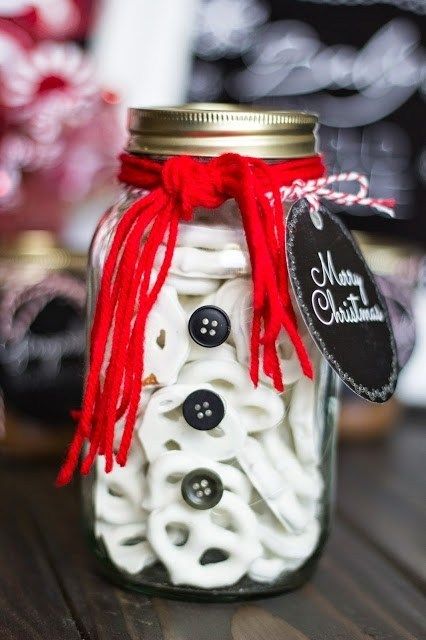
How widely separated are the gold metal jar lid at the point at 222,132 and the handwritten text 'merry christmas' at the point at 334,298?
8 centimetres

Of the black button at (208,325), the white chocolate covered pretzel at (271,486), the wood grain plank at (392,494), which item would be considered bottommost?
the wood grain plank at (392,494)

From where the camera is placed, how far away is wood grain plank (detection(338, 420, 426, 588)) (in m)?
0.80

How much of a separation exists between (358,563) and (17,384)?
38 cm

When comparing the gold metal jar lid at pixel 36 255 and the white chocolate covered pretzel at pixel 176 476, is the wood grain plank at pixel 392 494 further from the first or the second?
the gold metal jar lid at pixel 36 255

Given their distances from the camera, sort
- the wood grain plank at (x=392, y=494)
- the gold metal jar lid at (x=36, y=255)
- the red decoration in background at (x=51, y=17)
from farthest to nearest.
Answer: the red decoration in background at (x=51, y=17) < the gold metal jar lid at (x=36, y=255) < the wood grain plank at (x=392, y=494)

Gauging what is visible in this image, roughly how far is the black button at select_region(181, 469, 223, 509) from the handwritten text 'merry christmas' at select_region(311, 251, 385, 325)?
133 millimetres

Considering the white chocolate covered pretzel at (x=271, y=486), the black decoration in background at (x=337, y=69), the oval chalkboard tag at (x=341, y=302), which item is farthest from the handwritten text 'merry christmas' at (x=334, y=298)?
the black decoration in background at (x=337, y=69)

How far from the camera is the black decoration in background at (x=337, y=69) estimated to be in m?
1.12

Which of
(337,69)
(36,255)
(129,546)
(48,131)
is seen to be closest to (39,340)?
(36,255)

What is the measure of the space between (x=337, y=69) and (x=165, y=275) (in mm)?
604

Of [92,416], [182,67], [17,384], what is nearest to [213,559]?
[92,416]

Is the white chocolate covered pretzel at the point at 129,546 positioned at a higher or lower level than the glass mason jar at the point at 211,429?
lower

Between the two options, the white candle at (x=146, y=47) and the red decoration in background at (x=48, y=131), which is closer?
the red decoration in background at (x=48, y=131)

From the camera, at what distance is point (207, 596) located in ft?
2.19
